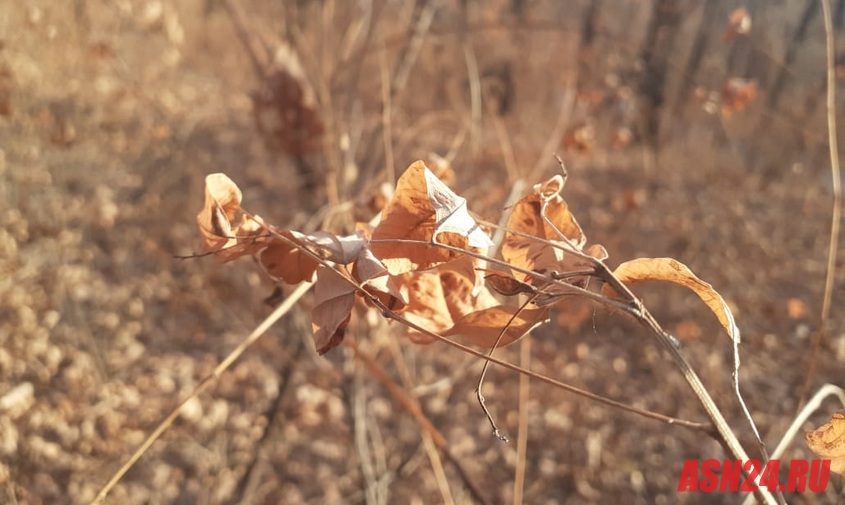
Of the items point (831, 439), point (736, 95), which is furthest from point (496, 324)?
point (736, 95)

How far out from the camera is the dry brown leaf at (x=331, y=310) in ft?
1.54

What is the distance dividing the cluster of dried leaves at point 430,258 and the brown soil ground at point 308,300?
0.37m

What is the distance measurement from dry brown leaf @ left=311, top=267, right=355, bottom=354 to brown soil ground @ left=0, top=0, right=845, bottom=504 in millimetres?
401

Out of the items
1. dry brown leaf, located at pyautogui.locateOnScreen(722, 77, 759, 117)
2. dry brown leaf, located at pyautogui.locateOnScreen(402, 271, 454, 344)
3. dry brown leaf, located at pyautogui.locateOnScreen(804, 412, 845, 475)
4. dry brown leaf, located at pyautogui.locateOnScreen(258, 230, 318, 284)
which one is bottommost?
dry brown leaf, located at pyautogui.locateOnScreen(804, 412, 845, 475)

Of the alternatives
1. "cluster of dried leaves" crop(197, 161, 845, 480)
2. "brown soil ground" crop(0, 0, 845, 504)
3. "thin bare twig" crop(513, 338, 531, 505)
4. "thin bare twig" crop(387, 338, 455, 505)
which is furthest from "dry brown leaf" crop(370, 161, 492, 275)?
"thin bare twig" crop(387, 338, 455, 505)

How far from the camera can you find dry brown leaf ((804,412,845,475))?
1.67 ft

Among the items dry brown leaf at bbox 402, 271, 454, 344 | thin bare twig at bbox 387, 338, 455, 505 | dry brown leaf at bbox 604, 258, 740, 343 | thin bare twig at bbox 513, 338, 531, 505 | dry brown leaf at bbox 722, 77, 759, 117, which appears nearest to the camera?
dry brown leaf at bbox 604, 258, 740, 343

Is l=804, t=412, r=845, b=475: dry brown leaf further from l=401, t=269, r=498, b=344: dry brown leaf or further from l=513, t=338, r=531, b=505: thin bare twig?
l=513, t=338, r=531, b=505: thin bare twig

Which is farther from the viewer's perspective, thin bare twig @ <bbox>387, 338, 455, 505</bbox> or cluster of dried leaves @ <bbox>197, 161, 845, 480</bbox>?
thin bare twig @ <bbox>387, 338, 455, 505</bbox>

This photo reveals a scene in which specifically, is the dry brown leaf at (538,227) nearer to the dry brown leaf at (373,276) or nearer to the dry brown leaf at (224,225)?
the dry brown leaf at (373,276)

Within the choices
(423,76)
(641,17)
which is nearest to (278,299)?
(423,76)

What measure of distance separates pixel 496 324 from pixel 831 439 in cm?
30

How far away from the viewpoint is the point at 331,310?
1.57 feet

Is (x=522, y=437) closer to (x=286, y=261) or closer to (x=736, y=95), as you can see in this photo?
(x=286, y=261)
